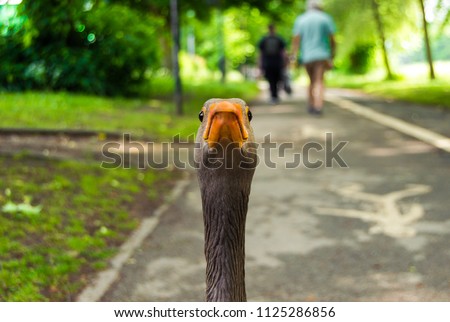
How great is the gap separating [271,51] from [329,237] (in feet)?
36.1

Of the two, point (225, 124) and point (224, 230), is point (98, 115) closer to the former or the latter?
point (224, 230)

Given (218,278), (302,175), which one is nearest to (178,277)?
(218,278)

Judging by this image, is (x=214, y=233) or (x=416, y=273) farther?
(x=416, y=273)

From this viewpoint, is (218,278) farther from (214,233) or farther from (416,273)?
(416,273)

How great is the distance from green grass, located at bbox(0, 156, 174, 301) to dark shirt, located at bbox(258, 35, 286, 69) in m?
8.85

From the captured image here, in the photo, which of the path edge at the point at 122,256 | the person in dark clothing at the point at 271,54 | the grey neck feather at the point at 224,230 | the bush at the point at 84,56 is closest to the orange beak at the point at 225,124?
the grey neck feather at the point at 224,230

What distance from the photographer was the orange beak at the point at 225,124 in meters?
1.94

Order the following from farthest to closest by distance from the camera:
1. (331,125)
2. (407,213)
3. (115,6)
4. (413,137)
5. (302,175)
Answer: (115,6) < (331,125) < (413,137) < (302,175) < (407,213)

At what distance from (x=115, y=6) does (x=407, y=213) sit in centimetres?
1232

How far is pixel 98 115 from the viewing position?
1142 cm

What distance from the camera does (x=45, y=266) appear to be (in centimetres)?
423

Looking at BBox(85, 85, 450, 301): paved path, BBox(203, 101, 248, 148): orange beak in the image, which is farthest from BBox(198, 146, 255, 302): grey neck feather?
BBox(85, 85, 450, 301): paved path

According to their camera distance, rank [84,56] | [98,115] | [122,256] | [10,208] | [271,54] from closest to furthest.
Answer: [122,256] → [10,208] → [98,115] → [271,54] → [84,56]

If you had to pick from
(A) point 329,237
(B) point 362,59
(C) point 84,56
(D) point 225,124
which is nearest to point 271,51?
(C) point 84,56
